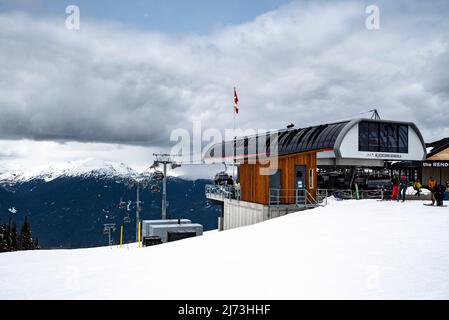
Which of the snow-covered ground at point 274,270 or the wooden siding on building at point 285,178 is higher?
the wooden siding on building at point 285,178

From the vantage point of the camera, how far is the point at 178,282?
7.17 metres

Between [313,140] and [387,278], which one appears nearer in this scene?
[387,278]

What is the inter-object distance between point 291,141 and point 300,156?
2.25 metres

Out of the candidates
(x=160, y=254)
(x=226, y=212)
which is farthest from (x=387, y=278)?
(x=226, y=212)

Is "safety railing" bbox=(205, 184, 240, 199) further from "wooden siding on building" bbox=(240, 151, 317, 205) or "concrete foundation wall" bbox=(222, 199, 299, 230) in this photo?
"wooden siding on building" bbox=(240, 151, 317, 205)

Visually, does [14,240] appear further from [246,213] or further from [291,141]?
[291,141]

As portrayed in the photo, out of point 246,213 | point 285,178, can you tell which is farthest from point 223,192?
point 285,178

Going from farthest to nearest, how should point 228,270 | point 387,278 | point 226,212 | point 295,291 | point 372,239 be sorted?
1. point 226,212
2. point 372,239
3. point 228,270
4. point 387,278
5. point 295,291

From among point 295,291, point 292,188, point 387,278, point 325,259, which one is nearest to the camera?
point 295,291

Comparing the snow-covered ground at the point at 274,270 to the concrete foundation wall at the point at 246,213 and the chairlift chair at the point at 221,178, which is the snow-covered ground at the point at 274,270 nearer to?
the concrete foundation wall at the point at 246,213

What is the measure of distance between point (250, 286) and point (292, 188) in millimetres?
15604

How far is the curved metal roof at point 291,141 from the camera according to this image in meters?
22.2

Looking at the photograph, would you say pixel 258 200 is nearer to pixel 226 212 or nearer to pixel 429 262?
pixel 226 212

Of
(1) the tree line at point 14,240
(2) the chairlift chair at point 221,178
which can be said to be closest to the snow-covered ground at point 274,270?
(2) the chairlift chair at point 221,178
